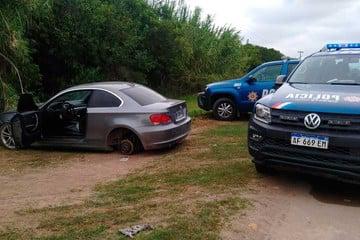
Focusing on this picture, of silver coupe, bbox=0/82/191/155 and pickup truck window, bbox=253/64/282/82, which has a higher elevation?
pickup truck window, bbox=253/64/282/82

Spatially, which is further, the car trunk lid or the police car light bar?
the car trunk lid

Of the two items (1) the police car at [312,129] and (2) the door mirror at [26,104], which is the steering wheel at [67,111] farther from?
(1) the police car at [312,129]

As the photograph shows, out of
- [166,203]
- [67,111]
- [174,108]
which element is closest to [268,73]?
[174,108]

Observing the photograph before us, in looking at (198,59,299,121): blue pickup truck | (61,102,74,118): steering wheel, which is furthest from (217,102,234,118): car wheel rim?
(61,102,74,118): steering wheel

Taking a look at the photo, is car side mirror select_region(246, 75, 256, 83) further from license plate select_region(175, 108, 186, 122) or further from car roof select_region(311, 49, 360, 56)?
car roof select_region(311, 49, 360, 56)

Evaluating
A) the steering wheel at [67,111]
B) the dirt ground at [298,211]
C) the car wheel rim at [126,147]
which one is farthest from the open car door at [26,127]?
the dirt ground at [298,211]

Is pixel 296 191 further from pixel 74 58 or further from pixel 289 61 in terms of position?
pixel 74 58

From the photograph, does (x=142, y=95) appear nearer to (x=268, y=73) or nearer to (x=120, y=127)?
(x=120, y=127)

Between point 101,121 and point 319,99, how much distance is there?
14.1 ft

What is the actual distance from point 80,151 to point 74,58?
8027 millimetres

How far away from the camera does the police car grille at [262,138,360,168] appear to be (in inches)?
225

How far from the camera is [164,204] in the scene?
19.1ft

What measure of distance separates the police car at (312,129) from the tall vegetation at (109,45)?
7.84 metres

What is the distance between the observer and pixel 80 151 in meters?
9.46
